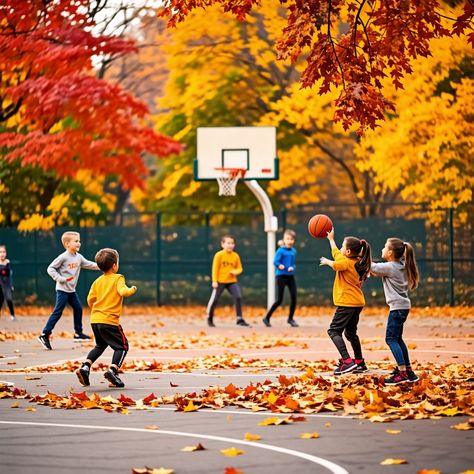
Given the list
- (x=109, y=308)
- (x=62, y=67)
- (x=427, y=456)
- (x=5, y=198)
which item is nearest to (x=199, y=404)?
(x=109, y=308)

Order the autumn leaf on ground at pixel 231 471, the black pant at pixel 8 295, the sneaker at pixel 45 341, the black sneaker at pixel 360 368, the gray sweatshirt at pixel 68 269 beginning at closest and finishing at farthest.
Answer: the autumn leaf on ground at pixel 231 471, the black sneaker at pixel 360 368, the sneaker at pixel 45 341, the gray sweatshirt at pixel 68 269, the black pant at pixel 8 295

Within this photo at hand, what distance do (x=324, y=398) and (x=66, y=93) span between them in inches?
646

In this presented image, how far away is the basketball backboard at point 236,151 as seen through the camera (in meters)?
28.4

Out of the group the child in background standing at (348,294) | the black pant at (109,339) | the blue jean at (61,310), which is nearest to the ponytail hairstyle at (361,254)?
the child in background standing at (348,294)

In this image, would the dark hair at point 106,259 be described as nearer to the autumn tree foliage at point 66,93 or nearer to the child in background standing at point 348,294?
the child in background standing at point 348,294

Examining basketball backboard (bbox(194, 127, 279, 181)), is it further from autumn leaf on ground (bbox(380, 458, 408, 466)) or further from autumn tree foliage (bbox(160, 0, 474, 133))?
autumn leaf on ground (bbox(380, 458, 408, 466))

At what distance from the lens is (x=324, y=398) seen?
36.8 feet

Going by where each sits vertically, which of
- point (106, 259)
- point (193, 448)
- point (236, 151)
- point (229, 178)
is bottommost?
point (193, 448)

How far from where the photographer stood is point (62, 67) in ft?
88.6

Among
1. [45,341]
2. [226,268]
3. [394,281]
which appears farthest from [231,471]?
[226,268]

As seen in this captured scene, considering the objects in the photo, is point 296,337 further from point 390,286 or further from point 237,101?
point 237,101

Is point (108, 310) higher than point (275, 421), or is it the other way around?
point (108, 310)

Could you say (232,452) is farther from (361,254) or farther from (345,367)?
(361,254)

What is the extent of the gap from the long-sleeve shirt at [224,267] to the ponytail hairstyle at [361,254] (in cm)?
1005
